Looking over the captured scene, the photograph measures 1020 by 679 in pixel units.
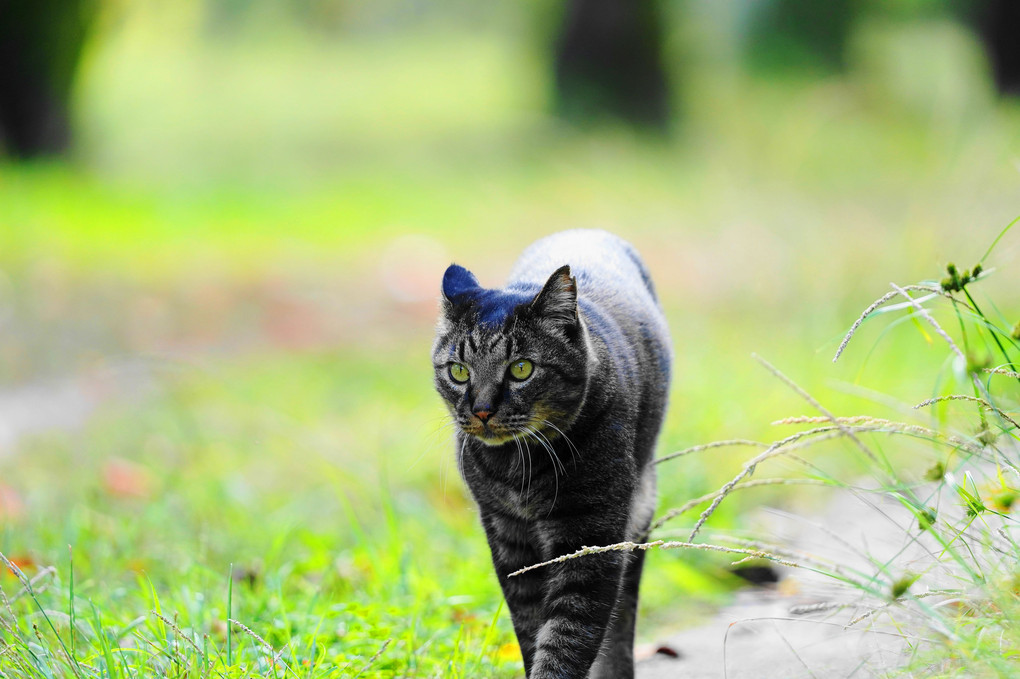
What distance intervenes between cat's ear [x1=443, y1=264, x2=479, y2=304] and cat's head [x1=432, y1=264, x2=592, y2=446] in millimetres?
113

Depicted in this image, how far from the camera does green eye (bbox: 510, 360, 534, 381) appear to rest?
2248 mm

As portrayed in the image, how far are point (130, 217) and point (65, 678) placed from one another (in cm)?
729

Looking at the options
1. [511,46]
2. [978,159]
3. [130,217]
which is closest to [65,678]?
[978,159]

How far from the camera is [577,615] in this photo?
2205 millimetres

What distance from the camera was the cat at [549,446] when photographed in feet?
7.26

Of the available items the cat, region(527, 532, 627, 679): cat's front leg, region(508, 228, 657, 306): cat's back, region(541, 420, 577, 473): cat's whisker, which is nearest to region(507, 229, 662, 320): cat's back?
region(508, 228, 657, 306): cat's back

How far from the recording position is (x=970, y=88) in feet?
35.1

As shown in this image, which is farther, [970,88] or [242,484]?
[970,88]

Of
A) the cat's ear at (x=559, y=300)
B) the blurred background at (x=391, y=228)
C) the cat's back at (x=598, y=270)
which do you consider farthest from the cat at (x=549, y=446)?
the blurred background at (x=391, y=228)

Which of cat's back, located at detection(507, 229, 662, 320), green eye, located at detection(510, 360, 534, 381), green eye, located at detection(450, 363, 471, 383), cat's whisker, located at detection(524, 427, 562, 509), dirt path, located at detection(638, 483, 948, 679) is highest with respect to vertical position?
cat's back, located at detection(507, 229, 662, 320)

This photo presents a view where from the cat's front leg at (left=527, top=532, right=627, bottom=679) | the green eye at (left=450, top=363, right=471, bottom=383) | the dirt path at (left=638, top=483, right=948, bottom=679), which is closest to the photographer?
the dirt path at (left=638, top=483, right=948, bottom=679)

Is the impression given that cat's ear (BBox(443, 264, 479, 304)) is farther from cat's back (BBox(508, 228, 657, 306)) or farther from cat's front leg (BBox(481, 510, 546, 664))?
cat's front leg (BBox(481, 510, 546, 664))

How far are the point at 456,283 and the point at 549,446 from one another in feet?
1.70

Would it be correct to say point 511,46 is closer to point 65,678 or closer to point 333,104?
point 333,104
